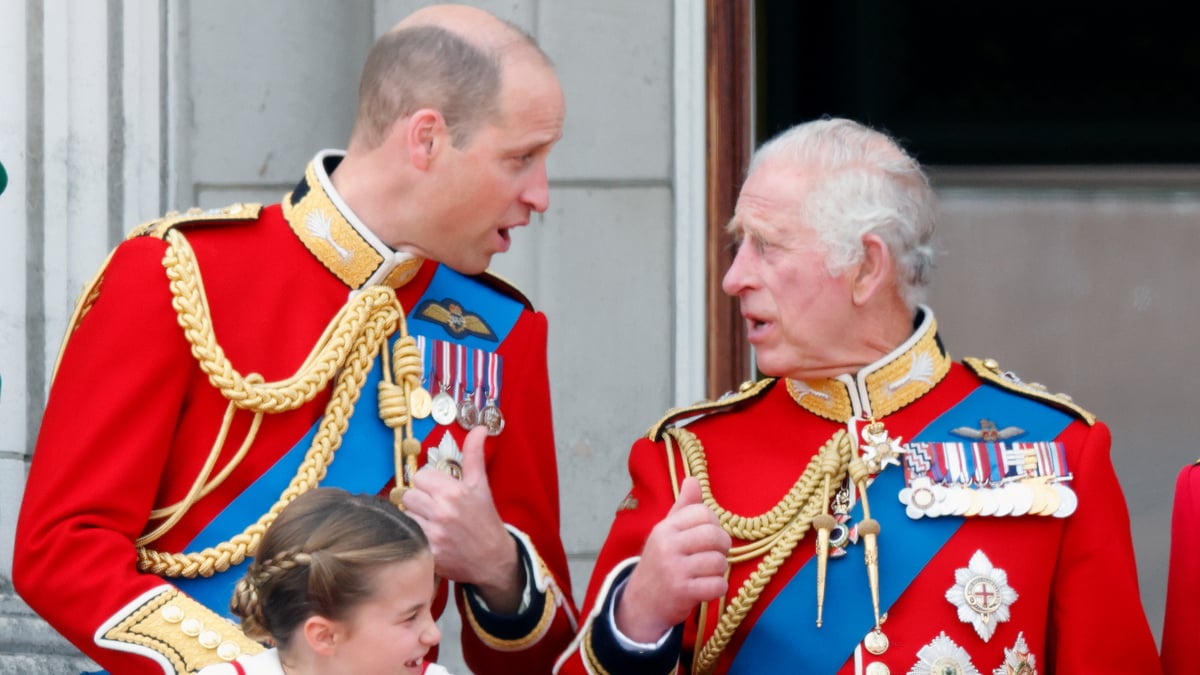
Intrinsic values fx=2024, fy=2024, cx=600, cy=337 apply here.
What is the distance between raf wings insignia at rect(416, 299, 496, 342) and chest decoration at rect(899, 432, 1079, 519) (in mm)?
672

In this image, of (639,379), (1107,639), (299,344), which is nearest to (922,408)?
(1107,639)

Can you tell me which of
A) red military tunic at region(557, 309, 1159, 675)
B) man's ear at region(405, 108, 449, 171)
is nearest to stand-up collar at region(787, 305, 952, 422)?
red military tunic at region(557, 309, 1159, 675)

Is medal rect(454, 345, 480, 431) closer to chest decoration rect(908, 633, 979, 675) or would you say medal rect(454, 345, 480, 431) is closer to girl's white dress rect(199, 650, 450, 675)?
girl's white dress rect(199, 650, 450, 675)

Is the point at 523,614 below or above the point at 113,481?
below

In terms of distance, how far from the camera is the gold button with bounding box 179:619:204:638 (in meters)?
2.64

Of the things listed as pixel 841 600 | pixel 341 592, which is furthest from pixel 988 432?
pixel 341 592

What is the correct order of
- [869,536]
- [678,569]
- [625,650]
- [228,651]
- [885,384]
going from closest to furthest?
[228,651]
[678,569]
[625,650]
[869,536]
[885,384]

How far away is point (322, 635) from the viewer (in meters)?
2.46

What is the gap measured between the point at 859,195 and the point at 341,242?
2.54ft

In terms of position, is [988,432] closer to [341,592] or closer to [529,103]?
[529,103]

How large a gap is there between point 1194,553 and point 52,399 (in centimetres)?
164

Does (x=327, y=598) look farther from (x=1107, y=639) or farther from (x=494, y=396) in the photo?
(x=1107, y=639)

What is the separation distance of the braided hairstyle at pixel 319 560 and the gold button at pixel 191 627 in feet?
0.46

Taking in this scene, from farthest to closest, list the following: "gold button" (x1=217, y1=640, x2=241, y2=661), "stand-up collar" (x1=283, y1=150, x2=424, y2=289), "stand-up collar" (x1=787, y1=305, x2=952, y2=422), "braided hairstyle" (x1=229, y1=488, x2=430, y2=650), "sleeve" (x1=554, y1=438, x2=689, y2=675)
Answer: "stand-up collar" (x1=787, y1=305, x2=952, y2=422)
"stand-up collar" (x1=283, y1=150, x2=424, y2=289)
"sleeve" (x1=554, y1=438, x2=689, y2=675)
"gold button" (x1=217, y1=640, x2=241, y2=661)
"braided hairstyle" (x1=229, y1=488, x2=430, y2=650)
